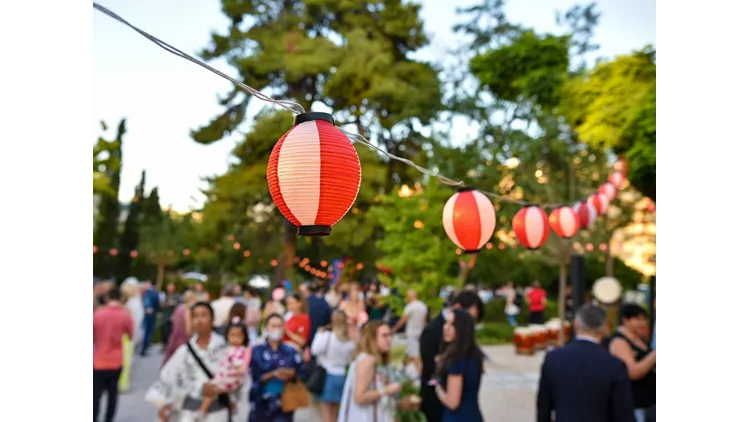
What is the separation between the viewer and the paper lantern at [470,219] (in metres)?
4.32

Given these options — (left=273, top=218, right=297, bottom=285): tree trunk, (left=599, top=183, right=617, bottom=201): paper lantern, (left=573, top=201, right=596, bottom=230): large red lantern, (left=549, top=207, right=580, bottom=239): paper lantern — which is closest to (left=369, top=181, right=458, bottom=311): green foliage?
(left=599, top=183, right=617, bottom=201): paper lantern

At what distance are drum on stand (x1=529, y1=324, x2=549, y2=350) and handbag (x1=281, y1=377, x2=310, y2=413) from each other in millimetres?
9774

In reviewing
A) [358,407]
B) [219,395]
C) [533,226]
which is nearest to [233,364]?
[219,395]

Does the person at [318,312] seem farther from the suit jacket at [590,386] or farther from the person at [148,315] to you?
the person at [148,315]

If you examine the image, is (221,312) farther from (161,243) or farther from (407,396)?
(161,243)

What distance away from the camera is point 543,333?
14164 mm

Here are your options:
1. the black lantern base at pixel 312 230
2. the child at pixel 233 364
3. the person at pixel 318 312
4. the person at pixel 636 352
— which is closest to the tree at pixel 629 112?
the person at pixel 636 352

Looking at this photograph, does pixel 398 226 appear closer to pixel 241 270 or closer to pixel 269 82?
pixel 269 82

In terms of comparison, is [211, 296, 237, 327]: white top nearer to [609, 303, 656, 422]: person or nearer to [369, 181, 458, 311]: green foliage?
[369, 181, 458, 311]: green foliage

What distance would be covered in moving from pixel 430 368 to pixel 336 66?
13.8 m

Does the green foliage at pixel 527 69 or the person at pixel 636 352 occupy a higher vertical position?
the green foliage at pixel 527 69

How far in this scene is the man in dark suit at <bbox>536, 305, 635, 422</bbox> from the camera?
3445mm

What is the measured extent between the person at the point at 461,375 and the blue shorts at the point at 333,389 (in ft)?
5.22
